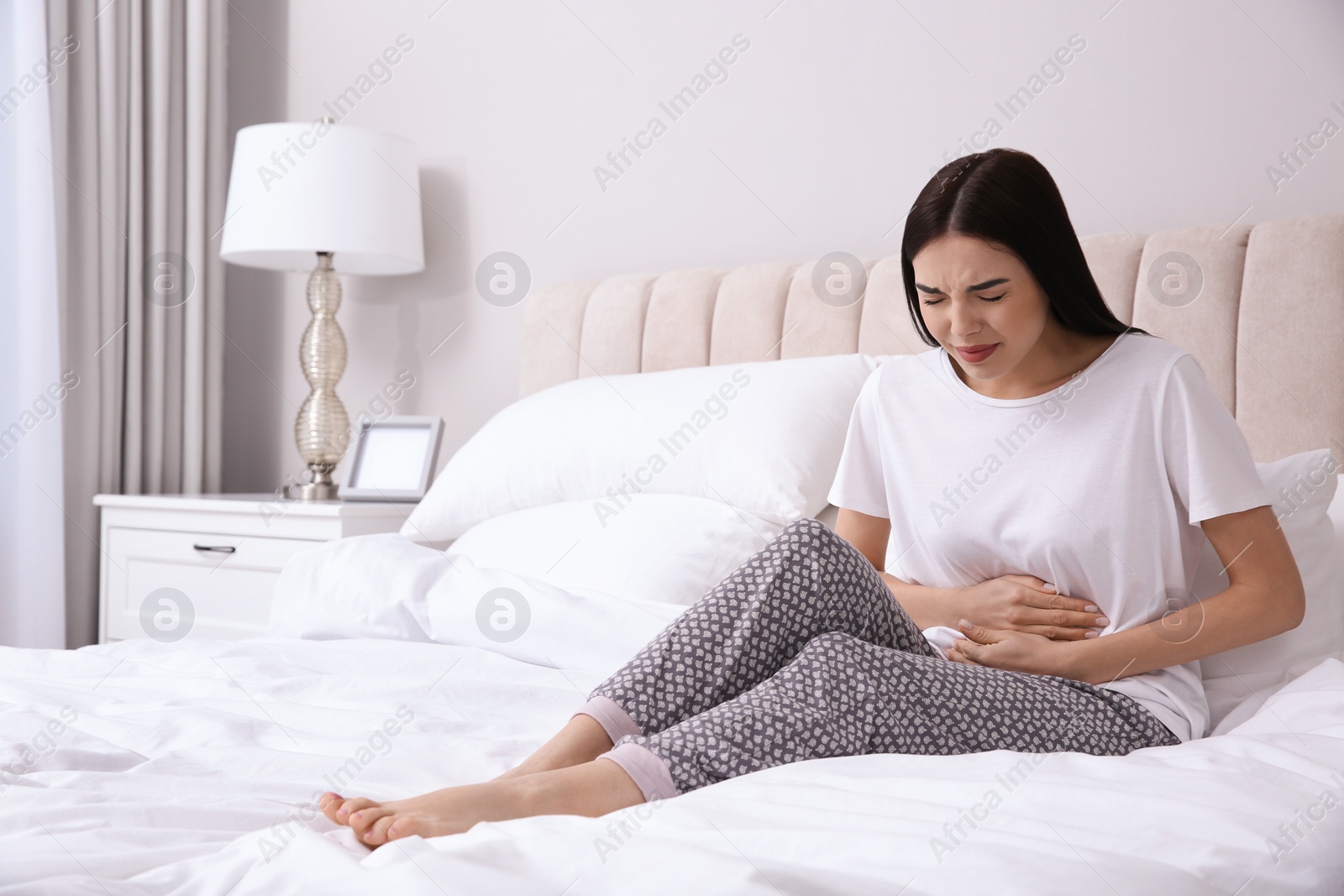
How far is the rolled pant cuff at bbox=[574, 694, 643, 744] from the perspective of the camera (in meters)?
0.92

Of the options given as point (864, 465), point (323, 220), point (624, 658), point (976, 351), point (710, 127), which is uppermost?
point (710, 127)

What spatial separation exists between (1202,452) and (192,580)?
1.94m

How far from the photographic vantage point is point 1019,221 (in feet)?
3.70

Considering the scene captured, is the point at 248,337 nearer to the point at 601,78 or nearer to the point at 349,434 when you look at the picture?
the point at 349,434

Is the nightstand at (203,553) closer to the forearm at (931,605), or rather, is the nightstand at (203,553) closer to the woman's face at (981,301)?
the forearm at (931,605)

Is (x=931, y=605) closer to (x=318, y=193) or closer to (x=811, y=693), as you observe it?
(x=811, y=693)

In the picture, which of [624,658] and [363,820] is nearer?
[363,820]

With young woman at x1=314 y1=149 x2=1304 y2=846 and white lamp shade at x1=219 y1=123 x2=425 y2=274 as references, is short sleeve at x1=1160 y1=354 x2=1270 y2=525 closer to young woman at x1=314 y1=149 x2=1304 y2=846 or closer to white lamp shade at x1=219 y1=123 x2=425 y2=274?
young woman at x1=314 y1=149 x2=1304 y2=846

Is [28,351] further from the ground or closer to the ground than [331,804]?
further from the ground

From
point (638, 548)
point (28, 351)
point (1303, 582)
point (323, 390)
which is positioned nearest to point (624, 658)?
point (638, 548)

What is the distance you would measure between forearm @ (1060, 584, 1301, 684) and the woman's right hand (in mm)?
50

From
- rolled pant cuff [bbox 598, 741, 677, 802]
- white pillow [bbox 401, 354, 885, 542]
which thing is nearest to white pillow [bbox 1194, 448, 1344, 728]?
white pillow [bbox 401, 354, 885, 542]

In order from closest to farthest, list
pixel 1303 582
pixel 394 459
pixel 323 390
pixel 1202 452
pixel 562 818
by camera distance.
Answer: pixel 562 818 → pixel 1202 452 → pixel 1303 582 → pixel 394 459 → pixel 323 390

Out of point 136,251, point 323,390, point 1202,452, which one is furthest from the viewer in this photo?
point 136,251
